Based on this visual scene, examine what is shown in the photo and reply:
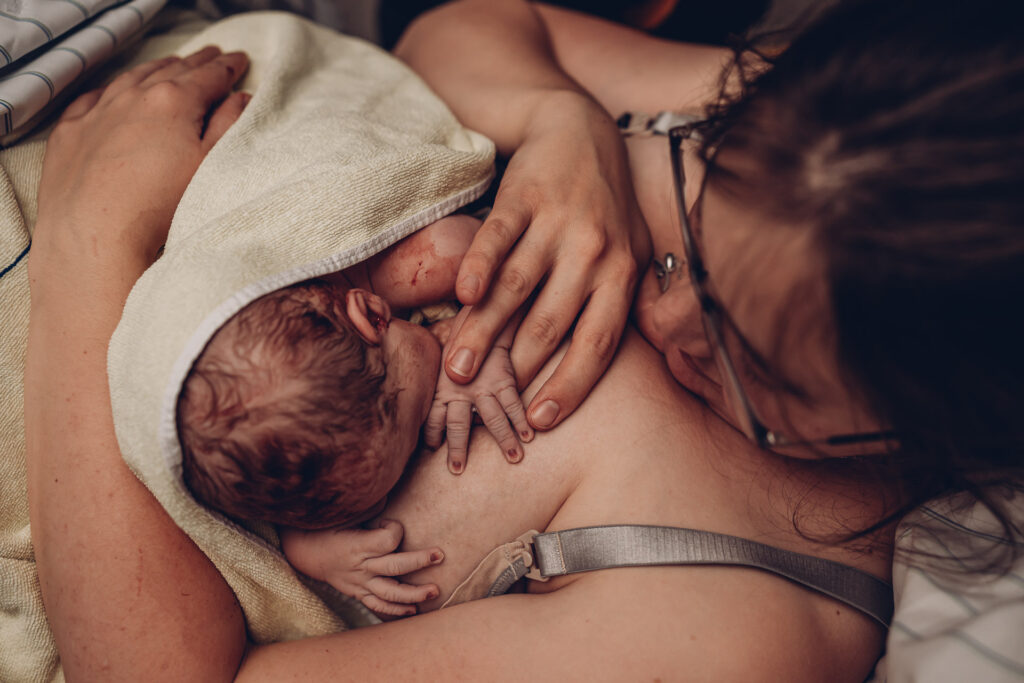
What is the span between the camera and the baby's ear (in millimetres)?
901

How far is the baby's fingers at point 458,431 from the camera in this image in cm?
96

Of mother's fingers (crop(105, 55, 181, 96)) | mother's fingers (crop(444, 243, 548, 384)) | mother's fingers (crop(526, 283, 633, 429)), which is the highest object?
mother's fingers (crop(105, 55, 181, 96))

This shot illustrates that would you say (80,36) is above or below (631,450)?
above

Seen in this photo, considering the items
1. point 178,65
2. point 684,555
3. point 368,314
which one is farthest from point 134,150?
point 684,555

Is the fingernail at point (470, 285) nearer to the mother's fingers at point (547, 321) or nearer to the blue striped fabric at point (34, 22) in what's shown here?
the mother's fingers at point (547, 321)

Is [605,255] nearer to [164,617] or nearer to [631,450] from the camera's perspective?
[631,450]

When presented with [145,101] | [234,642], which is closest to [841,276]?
[234,642]

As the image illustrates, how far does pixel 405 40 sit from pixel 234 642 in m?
1.52

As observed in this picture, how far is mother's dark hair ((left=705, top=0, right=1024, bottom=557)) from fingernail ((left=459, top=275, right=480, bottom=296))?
37cm

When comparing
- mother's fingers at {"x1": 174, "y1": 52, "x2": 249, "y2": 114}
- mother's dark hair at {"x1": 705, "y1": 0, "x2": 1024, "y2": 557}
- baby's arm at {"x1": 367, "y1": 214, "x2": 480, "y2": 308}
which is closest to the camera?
mother's dark hair at {"x1": 705, "y1": 0, "x2": 1024, "y2": 557}

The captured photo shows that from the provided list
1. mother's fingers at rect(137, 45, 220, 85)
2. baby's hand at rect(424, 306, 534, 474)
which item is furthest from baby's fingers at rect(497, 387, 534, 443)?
mother's fingers at rect(137, 45, 220, 85)

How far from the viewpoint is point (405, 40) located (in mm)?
1638

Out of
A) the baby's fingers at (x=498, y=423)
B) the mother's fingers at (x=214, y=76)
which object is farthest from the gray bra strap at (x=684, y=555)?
the mother's fingers at (x=214, y=76)

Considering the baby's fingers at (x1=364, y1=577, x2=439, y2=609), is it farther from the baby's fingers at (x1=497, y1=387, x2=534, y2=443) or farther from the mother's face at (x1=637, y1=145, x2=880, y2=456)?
the mother's face at (x1=637, y1=145, x2=880, y2=456)
